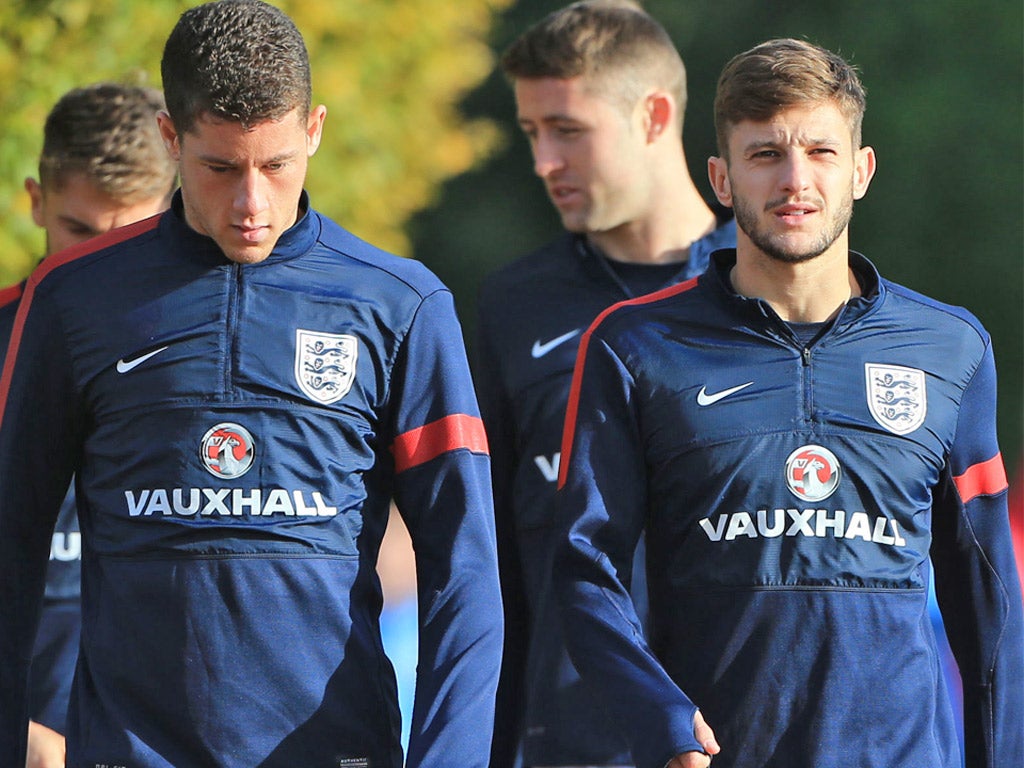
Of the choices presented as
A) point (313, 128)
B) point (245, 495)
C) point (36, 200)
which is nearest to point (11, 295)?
point (36, 200)

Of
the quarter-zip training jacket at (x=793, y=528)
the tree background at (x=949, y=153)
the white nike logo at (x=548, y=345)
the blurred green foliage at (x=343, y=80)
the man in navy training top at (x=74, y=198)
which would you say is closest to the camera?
the quarter-zip training jacket at (x=793, y=528)

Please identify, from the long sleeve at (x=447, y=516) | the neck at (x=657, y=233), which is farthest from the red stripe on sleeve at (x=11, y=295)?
the neck at (x=657, y=233)

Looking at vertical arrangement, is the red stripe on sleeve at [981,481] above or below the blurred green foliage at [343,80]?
below

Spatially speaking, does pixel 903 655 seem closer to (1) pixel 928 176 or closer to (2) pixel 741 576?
(2) pixel 741 576

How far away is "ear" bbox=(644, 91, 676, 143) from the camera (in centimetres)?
609

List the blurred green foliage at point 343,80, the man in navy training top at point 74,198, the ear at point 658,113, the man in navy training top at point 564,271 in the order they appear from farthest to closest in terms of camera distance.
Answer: the blurred green foliage at point 343,80
the ear at point 658,113
the man in navy training top at point 564,271
the man in navy training top at point 74,198

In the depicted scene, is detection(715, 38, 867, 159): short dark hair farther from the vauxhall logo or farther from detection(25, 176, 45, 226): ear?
detection(25, 176, 45, 226): ear

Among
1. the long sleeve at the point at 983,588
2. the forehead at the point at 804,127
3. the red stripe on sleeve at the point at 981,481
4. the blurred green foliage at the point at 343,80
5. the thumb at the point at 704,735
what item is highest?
the blurred green foliage at the point at 343,80

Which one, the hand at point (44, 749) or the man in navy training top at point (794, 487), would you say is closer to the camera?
the man in navy training top at point (794, 487)

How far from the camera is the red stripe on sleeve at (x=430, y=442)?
4070 millimetres

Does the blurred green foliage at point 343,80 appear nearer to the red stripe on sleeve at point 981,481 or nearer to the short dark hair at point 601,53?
the short dark hair at point 601,53

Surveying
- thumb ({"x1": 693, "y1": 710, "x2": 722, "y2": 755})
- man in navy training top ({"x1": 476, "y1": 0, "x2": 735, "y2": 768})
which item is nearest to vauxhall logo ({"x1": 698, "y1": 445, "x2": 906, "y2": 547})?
thumb ({"x1": 693, "y1": 710, "x2": 722, "y2": 755})

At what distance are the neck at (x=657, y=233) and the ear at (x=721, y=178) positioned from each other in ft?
3.91

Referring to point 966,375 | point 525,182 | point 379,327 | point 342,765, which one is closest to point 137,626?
point 342,765
